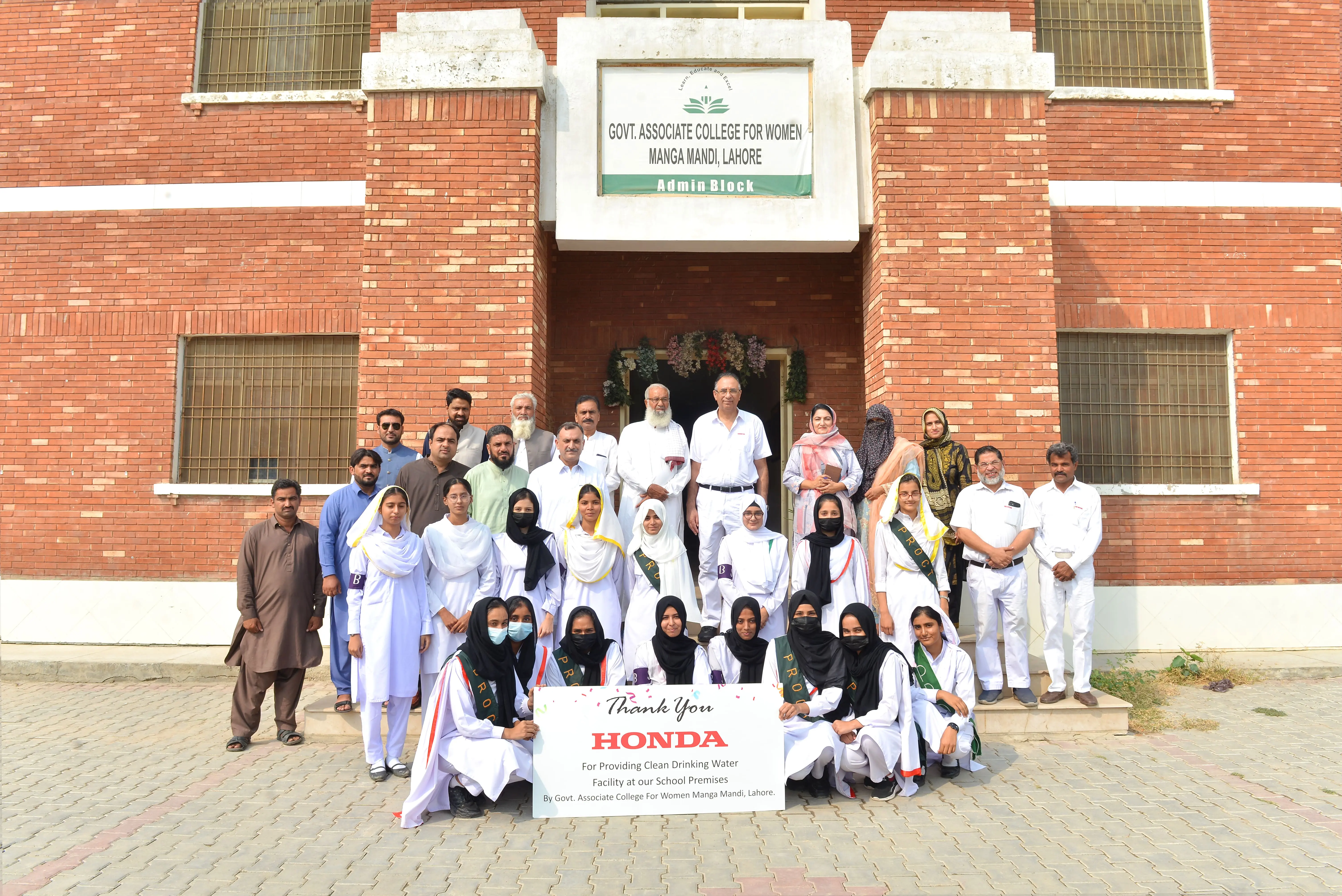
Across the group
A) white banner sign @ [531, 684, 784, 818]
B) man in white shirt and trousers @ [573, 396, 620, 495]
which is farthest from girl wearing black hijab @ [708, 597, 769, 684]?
man in white shirt and trousers @ [573, 396, 620, 495]

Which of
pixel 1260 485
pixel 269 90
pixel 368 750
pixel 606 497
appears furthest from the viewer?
pixel 269 90

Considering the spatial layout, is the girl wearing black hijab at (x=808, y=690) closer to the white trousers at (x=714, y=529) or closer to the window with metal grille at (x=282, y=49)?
the white trousers at (x=714, y=529)

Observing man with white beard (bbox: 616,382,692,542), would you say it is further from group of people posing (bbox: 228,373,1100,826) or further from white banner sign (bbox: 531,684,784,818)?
white banner sign (bbox: 531,684,784,818)

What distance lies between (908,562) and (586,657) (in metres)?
2.32

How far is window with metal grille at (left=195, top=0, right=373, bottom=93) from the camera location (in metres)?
9.70

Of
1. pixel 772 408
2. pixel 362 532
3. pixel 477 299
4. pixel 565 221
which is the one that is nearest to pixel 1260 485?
pixel 772 408

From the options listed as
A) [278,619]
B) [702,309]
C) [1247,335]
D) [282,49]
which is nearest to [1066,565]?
[1247,335]

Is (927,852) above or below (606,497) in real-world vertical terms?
below

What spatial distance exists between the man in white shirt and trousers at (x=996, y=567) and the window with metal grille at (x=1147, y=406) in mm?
3151

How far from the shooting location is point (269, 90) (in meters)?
9.72

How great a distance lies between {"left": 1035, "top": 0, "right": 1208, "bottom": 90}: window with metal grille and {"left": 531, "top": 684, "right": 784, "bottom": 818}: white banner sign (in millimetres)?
8179

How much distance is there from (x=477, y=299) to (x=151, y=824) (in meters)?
4.75

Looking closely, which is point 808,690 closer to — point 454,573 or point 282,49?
point 454,573

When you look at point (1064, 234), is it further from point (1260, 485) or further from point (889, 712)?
point (889, 712)
